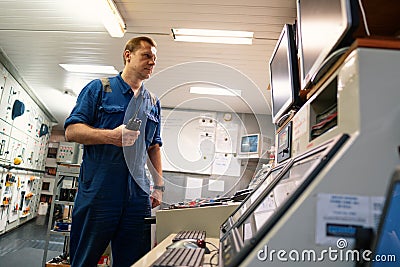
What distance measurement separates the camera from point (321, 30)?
895 millimetres

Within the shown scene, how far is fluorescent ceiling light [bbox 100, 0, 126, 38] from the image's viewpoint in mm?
2493

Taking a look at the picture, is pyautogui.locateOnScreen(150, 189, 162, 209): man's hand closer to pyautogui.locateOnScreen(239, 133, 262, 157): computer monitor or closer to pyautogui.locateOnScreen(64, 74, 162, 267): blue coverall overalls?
pyautogui.locateOnScreen(64, 74, 162, 267): blue coverall overalls

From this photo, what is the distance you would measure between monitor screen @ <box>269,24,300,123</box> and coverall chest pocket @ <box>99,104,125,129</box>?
817mm

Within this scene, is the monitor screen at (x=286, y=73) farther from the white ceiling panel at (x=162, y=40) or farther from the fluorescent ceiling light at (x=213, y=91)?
the fluorescent ceiling light at (x=213, y=91)

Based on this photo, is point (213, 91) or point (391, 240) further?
point (213, 91)

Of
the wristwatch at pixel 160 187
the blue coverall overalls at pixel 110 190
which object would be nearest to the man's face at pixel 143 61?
the blue coverall overalls at pixel 110 190

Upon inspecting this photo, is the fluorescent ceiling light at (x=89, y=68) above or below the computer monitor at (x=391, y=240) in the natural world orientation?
above

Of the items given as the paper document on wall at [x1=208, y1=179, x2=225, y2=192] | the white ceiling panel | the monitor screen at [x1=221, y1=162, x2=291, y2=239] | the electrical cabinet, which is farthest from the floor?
the monitor screen at [x1=221, y1=162, x2=291, y2=239]

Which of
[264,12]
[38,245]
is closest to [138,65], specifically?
[264,12]

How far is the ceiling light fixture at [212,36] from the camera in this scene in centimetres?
295

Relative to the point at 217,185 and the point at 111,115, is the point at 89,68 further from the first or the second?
the point at 111,115

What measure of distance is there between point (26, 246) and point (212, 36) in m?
3.65

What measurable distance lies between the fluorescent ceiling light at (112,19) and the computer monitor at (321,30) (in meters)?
1.85

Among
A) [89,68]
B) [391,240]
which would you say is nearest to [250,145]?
[89,68]
